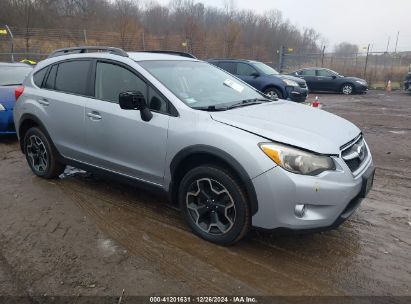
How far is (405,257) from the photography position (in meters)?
3.21

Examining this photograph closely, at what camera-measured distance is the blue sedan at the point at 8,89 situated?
23.2 feet

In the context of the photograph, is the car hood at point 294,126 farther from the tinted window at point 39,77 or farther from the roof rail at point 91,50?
the tinted window at point 39,77

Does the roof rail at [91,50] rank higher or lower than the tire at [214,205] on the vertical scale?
higher

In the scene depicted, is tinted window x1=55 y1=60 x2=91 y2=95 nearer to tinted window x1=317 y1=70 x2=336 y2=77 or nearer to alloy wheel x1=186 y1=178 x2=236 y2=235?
alloy wheel x1=186 y1=178 x2=236 y2=235

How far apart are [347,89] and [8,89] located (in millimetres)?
16434

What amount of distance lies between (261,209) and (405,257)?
4.51 feet

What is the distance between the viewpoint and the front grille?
312cm

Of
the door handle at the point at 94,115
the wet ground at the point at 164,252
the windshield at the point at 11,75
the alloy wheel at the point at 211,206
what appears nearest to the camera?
the wet ground at the point at 164,252

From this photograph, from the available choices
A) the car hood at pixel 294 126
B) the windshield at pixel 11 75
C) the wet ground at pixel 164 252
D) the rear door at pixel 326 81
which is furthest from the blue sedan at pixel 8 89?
the rear door at pixel 326 81

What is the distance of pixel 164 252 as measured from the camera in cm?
327

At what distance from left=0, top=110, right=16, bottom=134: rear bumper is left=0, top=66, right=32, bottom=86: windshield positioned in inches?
40.8

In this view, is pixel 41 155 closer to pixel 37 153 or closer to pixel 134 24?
pixel 37 153

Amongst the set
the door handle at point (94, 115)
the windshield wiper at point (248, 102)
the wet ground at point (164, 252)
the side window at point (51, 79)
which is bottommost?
the wet ground at point (164, 252)

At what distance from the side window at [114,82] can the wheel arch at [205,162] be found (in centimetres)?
82
